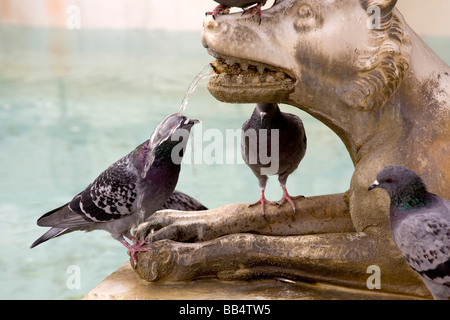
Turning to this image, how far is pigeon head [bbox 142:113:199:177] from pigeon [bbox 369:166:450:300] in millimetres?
707

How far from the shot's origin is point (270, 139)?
115 inches

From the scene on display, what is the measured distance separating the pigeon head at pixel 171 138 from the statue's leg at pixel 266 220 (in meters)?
0.43

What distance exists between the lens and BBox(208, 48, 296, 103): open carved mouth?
2.42 meters

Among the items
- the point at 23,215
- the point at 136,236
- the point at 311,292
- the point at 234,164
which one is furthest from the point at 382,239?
the point at 234,164

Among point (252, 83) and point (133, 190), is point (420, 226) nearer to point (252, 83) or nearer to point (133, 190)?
point (252, 83)

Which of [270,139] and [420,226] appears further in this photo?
[270,139]

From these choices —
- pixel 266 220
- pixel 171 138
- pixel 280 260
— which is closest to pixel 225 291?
pixel 280 260

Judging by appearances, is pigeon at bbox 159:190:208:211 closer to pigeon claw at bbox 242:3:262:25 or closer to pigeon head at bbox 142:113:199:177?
pigeon head at bbox 142:113:199:177

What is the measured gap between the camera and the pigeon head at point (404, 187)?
2.13 meters

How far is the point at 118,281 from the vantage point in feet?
8.76

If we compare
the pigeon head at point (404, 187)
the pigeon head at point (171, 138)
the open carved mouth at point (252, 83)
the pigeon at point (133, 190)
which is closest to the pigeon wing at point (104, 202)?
the pigeon at point (133, 190)

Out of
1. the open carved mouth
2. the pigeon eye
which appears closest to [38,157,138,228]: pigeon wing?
the open carved mouth

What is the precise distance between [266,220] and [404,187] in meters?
0.89

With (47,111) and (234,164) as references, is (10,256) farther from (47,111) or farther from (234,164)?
(47,111)
